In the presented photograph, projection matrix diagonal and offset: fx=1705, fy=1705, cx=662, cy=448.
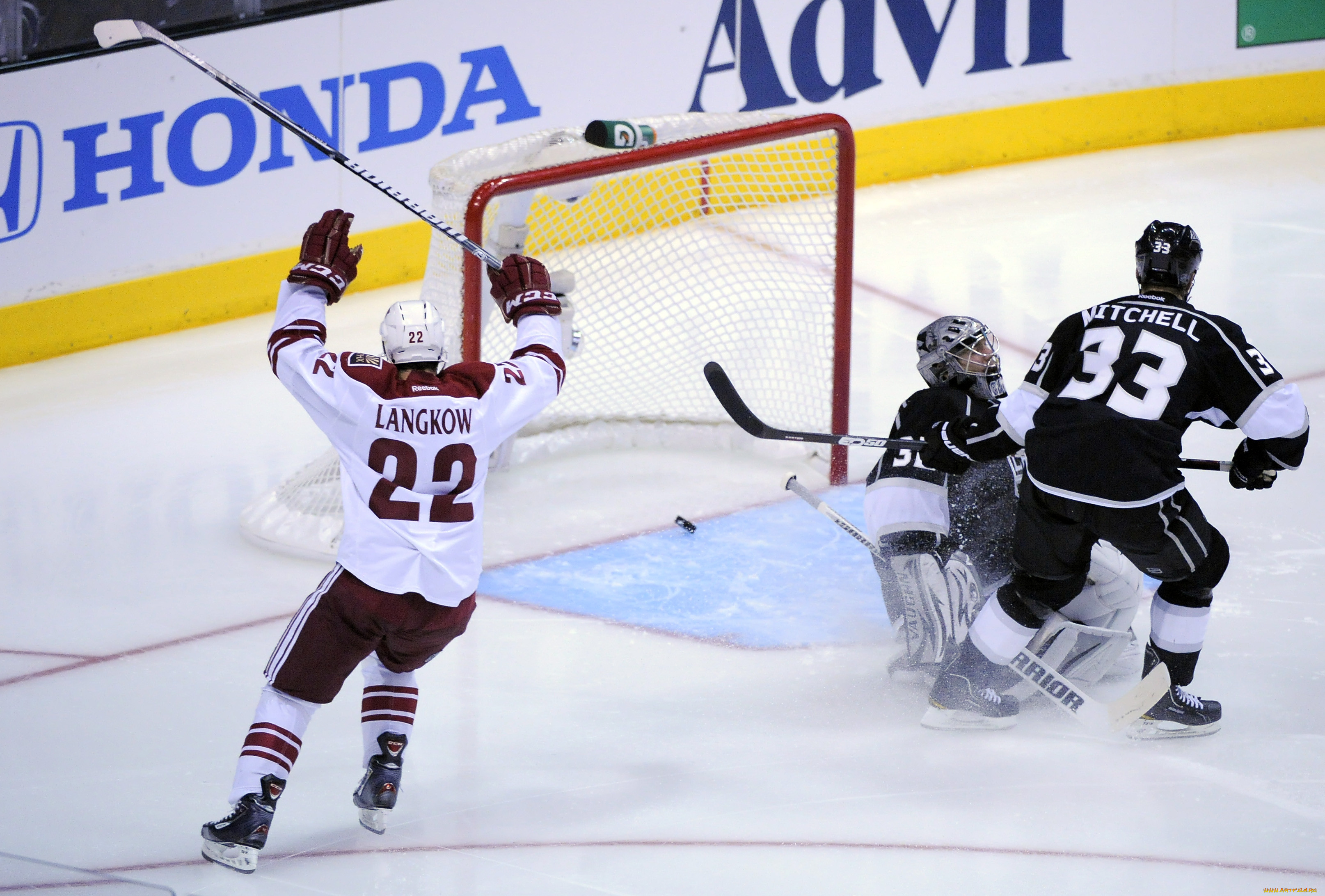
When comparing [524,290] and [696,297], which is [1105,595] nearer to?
[524,290]

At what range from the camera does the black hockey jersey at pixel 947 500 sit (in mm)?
3469

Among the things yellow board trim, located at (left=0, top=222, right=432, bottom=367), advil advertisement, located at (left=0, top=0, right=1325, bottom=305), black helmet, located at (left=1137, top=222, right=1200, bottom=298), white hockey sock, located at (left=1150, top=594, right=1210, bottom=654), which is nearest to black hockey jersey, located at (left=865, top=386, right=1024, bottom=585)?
white hockey sock, located at (left=1150, top=594, right=1210, bottom=654)

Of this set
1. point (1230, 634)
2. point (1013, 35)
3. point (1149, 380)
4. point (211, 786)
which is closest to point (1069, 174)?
point (1013, 35)

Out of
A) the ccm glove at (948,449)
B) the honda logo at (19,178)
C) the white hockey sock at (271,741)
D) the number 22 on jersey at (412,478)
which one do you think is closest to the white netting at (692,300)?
the ccm glove at (948,449)

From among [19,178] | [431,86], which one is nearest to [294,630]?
[19,178]

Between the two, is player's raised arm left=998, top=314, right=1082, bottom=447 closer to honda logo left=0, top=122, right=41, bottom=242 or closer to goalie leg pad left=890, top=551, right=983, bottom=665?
goalie leg pad left=890, top=551, right=983, bottom=665

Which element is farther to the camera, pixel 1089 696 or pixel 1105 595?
pixel 1105 595

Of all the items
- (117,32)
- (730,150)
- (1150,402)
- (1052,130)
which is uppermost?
(1052,130)

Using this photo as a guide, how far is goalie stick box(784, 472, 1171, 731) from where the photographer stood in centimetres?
318

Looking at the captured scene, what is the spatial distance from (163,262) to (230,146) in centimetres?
48

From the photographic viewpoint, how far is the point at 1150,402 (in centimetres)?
294

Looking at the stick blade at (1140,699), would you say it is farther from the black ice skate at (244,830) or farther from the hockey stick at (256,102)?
the black ice skate at (244,830)

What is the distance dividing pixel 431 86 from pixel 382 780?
3870 mm

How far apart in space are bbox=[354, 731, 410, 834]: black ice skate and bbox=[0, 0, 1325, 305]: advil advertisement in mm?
3491
